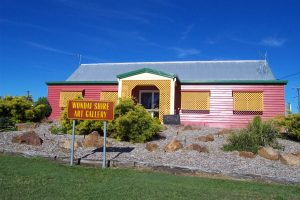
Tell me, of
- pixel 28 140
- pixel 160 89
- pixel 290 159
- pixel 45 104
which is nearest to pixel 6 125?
pixel 28 140

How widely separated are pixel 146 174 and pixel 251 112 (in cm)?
1258

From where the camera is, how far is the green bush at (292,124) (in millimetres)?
13303

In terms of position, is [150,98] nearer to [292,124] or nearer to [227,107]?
[227,107]

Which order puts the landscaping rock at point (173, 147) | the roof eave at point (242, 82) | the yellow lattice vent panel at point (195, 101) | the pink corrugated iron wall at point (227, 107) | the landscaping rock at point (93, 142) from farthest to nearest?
the yellow lattice vent panel at point (195, 101), the pink corrugated iron wall at point (227, 107), the roof eave at point (242, 82), the landscaping rock at point (93, 142), the landscaping rock at point (173, 147)

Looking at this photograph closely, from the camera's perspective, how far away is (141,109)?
12.8 m

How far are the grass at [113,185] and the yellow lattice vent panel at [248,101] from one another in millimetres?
11823

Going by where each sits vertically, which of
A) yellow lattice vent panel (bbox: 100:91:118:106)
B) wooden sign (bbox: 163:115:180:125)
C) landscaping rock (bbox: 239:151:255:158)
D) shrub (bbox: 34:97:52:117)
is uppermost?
yellow lattice vent panel (bbox: 100:91:118:106)

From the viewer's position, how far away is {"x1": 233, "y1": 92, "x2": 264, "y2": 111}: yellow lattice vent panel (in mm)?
19125

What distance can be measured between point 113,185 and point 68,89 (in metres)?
16.0

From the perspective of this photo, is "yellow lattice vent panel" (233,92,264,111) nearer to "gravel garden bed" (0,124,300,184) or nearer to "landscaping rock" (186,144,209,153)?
"gravel garden bed" (0,124,300,184)

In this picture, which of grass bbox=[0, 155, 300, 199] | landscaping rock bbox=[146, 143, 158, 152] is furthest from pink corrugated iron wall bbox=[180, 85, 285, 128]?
grass bbox=[0, 155, 300, 199]

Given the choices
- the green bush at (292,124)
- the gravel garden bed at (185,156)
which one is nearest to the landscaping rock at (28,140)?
the gravel garden bed at (185,156)

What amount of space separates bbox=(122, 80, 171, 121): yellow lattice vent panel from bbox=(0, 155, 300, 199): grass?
1045 centimetres

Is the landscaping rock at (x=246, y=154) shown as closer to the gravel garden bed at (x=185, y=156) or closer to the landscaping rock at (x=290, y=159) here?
the gravel garden bed at (x=185, y=156)
